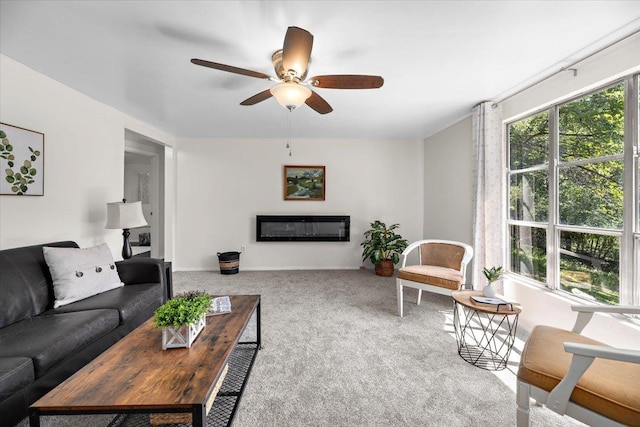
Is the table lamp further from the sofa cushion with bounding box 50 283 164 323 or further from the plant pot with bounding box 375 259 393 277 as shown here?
the plant pot with bounding box 375 259 393 277

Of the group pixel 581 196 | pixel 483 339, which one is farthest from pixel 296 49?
pixel 483 339

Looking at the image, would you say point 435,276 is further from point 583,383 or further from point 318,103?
point 318,103

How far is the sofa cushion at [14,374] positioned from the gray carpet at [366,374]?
0.37 metres

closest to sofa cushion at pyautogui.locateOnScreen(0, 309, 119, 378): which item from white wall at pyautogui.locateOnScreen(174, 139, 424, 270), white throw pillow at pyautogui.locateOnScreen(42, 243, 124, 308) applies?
white throw pillow at pyautogui.locateOnScreen(42, 243, 124, 308)

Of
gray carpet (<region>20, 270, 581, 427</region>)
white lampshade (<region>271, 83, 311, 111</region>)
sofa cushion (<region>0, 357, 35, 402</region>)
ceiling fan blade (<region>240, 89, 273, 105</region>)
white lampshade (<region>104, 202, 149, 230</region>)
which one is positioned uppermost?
ceiling fan blade (<region>240, 89, 273, 105</region>)

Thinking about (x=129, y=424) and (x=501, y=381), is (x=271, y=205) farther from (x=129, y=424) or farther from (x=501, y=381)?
(x=501, y=381)

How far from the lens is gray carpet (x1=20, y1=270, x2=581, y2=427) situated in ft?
4.92

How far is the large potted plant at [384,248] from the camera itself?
447 centimetres

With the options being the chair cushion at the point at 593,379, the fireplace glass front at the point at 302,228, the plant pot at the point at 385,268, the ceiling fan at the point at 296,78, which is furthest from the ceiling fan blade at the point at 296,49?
the plant pot at the point at 385,268

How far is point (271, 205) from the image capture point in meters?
4.93

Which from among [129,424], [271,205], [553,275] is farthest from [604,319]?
[271,205]

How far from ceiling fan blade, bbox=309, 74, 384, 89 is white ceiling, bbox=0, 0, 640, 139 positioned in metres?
0.31

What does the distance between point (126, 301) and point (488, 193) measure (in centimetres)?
383

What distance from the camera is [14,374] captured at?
126 centimetres
